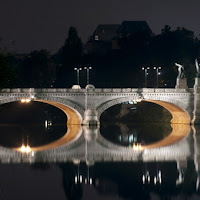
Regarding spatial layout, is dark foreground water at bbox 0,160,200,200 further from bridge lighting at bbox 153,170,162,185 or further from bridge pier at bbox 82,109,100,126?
bridge pier at bbox 82,109,100,126

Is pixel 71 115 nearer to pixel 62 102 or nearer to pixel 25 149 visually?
pixel 62 102

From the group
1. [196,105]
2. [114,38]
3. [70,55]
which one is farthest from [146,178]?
[114,38]

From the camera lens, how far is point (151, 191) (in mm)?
42250

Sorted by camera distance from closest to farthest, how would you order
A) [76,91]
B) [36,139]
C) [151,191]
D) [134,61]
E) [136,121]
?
1. [151,191]
2. [36,139]
3. [76,91]
4. [136,121]
5. [134,61]

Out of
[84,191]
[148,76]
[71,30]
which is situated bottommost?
[84,191]

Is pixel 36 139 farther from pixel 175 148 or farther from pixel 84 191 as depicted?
pixel 84 191

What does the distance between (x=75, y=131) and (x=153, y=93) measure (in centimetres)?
1347

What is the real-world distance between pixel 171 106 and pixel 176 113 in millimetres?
3314

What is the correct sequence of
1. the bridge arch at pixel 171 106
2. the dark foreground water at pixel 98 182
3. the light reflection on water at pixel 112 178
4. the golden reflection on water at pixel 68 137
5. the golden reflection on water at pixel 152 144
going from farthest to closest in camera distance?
the bridge arch at pixel 171 106 < the golden reflection on water at pixel 152 144 < the golden reflection on water at pixel 68 137 < the light reflection on water at pixel 112 178 < the dark foreground water at pixel 98 182

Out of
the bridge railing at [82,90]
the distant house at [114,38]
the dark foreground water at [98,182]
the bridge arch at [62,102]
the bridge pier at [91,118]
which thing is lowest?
the dark foreground water at [98,182]

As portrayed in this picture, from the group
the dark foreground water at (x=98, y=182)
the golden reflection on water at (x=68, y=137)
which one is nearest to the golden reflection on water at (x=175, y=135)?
the golden reflection on water at (x=68, y=137)

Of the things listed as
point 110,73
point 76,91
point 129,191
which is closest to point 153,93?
point 76,91

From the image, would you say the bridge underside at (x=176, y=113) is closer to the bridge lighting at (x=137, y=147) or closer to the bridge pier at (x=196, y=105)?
the bridge pier at (x=196, y=105)

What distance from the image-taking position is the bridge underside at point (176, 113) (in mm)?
93475
